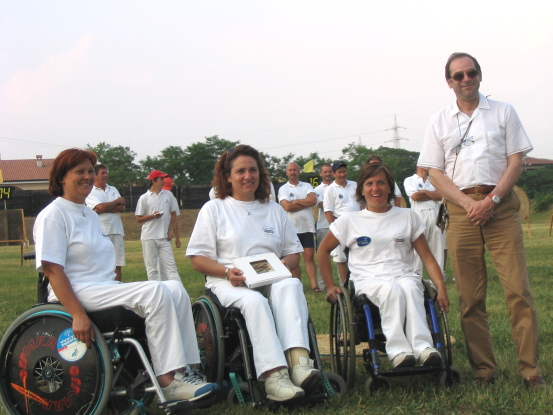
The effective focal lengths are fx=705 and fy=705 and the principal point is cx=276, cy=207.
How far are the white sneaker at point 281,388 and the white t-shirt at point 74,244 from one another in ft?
3.49

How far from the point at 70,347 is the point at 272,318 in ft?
3.67

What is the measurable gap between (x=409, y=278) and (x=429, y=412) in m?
0.92

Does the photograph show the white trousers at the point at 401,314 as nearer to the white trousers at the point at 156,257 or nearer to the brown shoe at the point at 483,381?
the brown shoe at the point at 483,381

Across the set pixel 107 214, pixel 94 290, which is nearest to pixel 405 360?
pixel 94 290

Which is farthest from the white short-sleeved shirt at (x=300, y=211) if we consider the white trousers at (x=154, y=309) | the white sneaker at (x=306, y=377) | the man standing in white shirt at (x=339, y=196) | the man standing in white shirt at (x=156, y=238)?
the white trousers at (x=154, y=309)

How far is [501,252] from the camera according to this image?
4.43 meters

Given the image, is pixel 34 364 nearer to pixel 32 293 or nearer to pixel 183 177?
pixel 32 293

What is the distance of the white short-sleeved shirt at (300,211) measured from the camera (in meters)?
10.3

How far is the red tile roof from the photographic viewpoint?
92375 mm

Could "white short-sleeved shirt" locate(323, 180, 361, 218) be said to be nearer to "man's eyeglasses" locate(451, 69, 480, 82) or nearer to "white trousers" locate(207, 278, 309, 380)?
"man's eyeglasses" locate(451, 69, 480, 82)

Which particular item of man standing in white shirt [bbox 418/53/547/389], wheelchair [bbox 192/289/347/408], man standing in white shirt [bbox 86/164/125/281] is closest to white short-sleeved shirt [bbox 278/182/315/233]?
man standing in white shirt [bbox 86/164/125/281]

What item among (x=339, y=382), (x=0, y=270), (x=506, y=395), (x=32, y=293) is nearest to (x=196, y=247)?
(x=339, y=382)

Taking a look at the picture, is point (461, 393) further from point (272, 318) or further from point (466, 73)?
point (466, 73)

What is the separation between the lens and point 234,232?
4.57m
